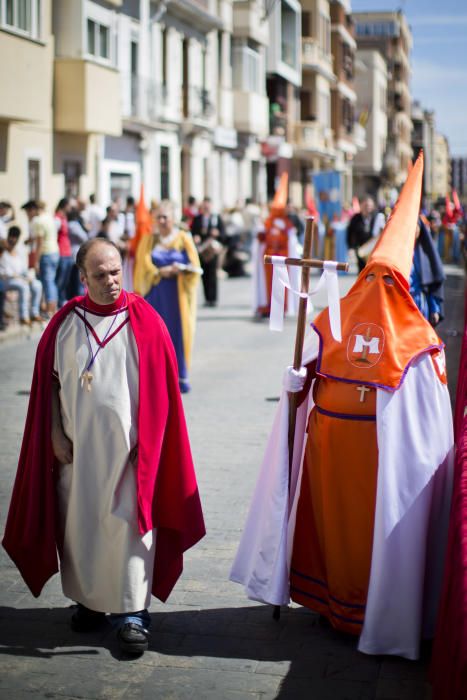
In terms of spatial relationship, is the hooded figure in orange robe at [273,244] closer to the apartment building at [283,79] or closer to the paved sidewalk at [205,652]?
the paved sidewalk at [205,652]

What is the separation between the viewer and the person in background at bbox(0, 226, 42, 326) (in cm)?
1583

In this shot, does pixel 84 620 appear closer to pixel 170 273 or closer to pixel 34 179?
pixel 170 273

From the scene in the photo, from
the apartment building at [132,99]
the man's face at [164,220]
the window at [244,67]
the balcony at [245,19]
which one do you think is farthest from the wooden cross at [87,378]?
the balcony at [245,19]

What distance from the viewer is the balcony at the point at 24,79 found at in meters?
21.8

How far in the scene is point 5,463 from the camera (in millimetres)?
8422

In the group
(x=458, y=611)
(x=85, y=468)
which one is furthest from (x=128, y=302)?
(x=458, y=611)

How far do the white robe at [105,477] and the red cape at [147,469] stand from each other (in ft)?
0.23

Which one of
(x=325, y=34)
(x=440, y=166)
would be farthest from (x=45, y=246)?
(x=440, y=166)

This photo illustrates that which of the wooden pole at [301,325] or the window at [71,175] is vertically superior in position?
the window at [71,175]

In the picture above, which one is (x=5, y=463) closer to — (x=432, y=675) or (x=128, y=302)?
(x=128, y=302)

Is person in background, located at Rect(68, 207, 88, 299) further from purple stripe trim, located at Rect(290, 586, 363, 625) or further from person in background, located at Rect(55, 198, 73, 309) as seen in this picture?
purple stripe trim, located at Rect(290, 586, 363, 625)

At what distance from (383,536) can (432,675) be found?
852mm

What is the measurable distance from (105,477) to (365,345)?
126 centimetres

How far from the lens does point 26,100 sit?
2269cm
